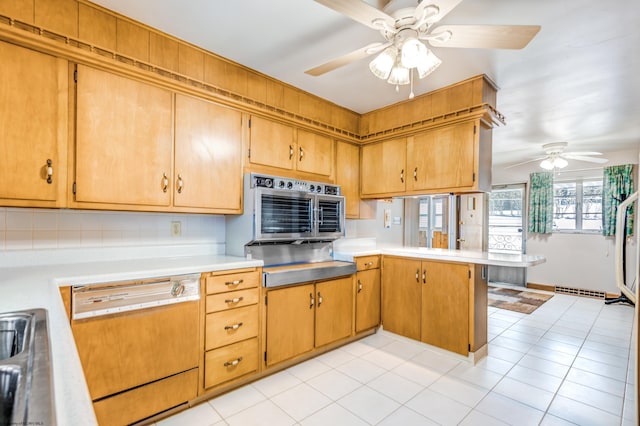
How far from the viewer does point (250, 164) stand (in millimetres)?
2635

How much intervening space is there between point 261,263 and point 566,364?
2.82 meters

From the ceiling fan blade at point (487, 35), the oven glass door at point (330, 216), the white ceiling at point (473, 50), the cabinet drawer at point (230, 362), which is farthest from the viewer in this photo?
the oven glass door at point (330, 216)

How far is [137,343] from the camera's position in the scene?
5.86 ft

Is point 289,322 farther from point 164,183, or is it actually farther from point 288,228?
point 164,183

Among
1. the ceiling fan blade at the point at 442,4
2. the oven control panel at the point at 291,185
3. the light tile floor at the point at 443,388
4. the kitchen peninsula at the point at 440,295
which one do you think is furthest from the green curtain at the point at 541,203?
the ceiling fan blade at the point at 442,4

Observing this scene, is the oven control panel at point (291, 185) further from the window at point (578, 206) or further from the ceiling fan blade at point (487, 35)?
the window at point (578, 206)

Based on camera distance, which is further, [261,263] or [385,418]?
[261,263]

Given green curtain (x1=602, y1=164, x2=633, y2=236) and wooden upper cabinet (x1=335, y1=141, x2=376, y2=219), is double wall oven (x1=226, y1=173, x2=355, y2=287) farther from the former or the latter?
green curtain (x1=602, y1=164, x2=633, y2=236)

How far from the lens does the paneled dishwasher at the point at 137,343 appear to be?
1.65m

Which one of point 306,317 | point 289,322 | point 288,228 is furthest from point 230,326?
point 288,228

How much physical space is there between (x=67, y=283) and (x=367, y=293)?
2.47 meters

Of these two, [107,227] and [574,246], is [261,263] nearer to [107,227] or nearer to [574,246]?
[107,227]

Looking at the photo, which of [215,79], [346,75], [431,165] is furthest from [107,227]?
[431,165]

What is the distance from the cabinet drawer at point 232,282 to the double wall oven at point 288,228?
0.09m
